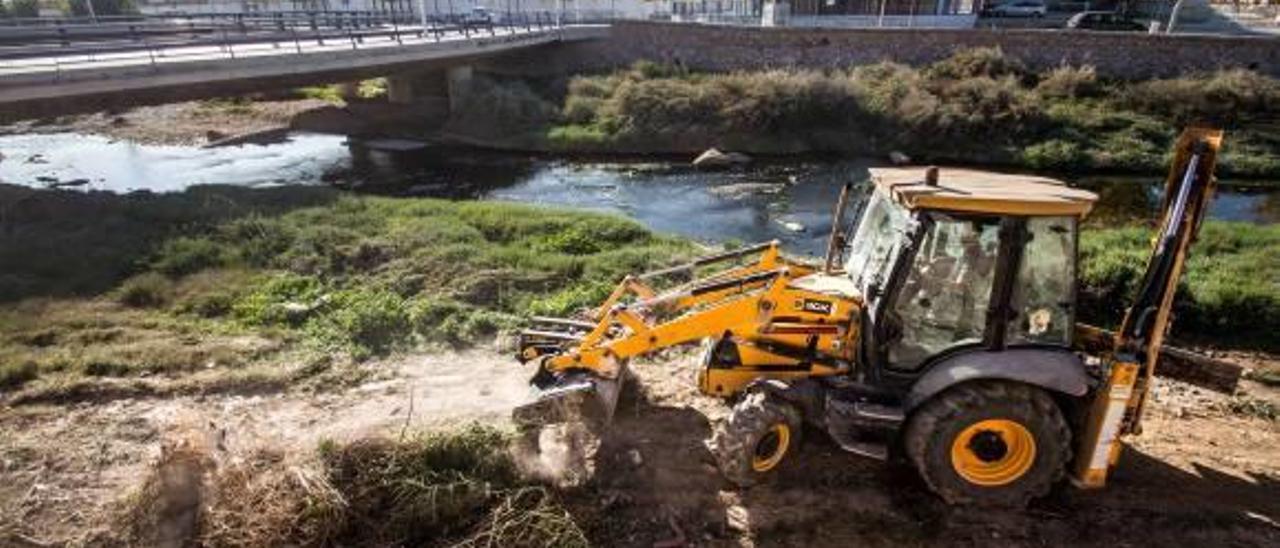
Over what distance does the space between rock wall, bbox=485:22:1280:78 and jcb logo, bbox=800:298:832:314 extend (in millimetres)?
30953

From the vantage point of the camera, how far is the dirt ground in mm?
6484

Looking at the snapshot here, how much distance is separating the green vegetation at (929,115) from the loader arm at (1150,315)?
22.6 m

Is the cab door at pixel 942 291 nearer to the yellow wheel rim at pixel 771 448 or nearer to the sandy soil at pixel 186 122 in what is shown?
the yellow wheel rim at pixel 771 448

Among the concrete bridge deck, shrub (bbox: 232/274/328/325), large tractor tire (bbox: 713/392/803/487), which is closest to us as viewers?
large tractor tire (bbox: 713/392/803/487)

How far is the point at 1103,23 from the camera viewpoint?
36938mm

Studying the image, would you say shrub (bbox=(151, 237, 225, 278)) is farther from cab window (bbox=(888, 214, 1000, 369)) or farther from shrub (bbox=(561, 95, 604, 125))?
shrub (bbox=(561, 95, 604, 125))

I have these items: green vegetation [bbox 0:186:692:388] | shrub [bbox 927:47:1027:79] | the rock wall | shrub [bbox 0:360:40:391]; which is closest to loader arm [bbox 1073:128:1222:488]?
green vegetation [bbox 0:186:692:388]

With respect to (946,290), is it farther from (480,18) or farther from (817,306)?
(480,18)

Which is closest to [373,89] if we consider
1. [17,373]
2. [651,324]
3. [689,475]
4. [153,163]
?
[153,163]

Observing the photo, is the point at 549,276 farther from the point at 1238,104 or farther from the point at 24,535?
the point at 1238,104

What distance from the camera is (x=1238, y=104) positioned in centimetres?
→ 2833

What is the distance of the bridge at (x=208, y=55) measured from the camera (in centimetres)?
1923

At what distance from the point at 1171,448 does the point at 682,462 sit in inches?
192

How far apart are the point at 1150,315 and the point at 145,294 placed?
1327 cm
